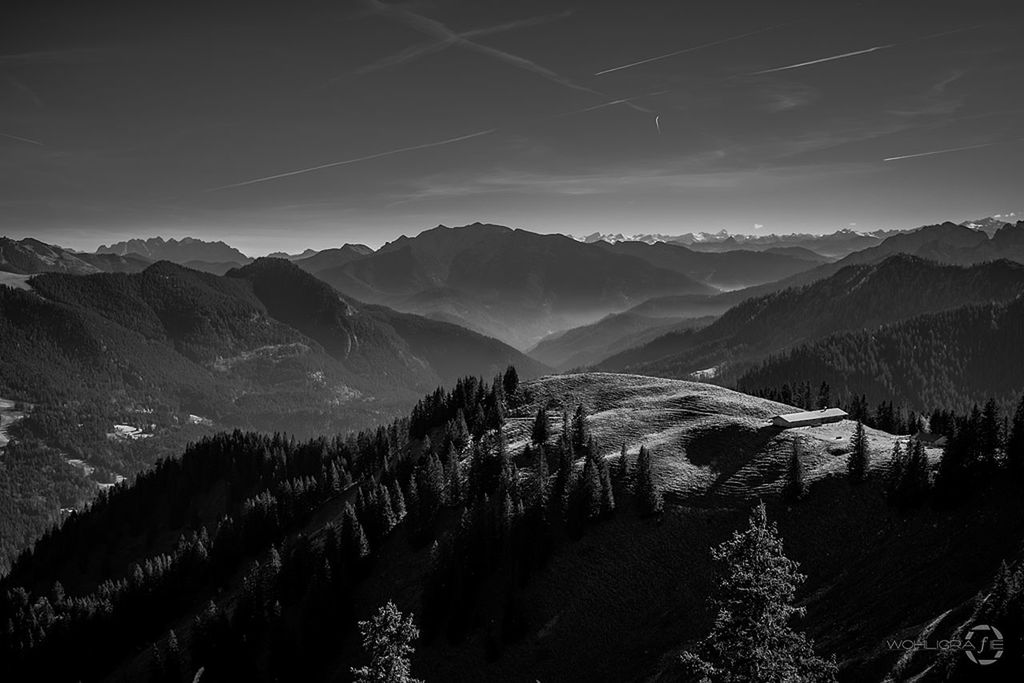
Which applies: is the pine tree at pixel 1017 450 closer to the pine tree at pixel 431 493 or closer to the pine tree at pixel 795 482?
the pine tree at pixel 795 482

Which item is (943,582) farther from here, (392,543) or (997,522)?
(392,543)

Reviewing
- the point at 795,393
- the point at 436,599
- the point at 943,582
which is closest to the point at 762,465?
the point at 943,582

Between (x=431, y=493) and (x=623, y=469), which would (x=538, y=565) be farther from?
(x=431, y=493)

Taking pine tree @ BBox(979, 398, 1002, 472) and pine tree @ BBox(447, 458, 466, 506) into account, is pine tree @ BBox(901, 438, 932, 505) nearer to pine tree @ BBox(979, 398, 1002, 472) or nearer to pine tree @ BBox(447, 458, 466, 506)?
pine tree @ BBox(979, 398, 1002, 472)

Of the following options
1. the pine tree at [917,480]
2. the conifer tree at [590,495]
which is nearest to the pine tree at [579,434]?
the conifer tree at [590,495]

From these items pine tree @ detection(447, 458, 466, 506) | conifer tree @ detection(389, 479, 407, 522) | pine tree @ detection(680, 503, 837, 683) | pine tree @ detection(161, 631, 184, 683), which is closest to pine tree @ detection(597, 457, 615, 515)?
pine tree @ detection(447, 458, 466, 506)

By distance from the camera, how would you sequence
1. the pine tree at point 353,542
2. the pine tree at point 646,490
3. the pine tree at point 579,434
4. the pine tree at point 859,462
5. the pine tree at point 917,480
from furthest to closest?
the pine tree at point 579,434
the pine tree at point 353,542
the pine tree at point 646,490
the pine tree at point 859,462
the pine tree at point 917,480

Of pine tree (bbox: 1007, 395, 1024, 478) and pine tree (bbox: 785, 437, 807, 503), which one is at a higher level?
pine tree (bbox: 1007, 395, 1024, 478)
